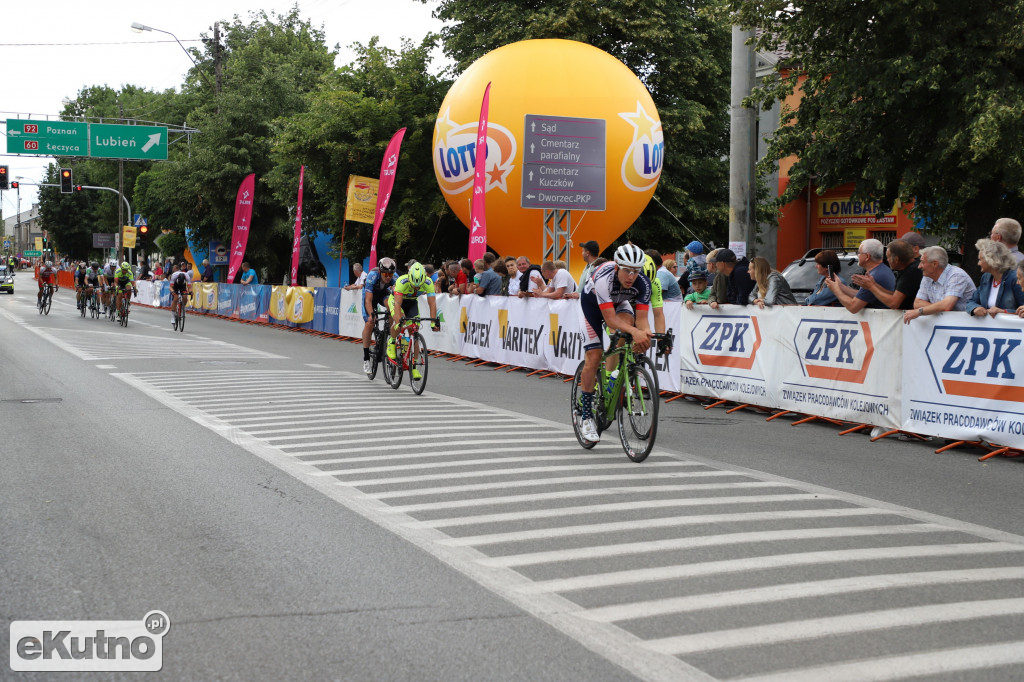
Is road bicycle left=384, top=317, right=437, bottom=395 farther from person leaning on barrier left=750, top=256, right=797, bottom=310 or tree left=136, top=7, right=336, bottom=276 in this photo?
tree left=136, top=7, right=336, bottom=276

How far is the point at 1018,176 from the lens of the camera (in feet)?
55.8

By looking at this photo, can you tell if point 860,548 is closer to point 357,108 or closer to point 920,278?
point 920,278

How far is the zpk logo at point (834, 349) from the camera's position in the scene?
11.0 m

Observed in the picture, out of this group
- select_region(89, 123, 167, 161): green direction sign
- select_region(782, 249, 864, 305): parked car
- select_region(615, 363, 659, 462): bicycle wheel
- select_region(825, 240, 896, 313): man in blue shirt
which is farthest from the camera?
select_region(89, 123, 167, 161): green direction sign

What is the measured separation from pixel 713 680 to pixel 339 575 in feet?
6.85

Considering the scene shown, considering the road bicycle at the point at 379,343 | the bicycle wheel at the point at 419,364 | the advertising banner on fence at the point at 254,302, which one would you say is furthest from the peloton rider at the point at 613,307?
the advertising banner on fence at the point at 254,302

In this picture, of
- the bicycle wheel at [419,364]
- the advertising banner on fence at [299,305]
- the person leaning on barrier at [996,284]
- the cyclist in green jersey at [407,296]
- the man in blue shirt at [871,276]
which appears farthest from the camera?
the advertising banner on fence at [299,305]

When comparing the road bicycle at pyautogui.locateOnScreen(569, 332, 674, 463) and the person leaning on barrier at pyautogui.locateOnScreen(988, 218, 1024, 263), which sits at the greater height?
the person leaning on barrier at pyautogui.locateOnScreen(988, 218, 1024, 263)

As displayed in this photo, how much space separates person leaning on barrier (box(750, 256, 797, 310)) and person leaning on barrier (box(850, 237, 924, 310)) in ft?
5.55

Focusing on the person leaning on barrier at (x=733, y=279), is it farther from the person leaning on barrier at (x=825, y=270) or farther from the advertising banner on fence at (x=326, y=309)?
the advertising banner on fence at (x=326, y=309)

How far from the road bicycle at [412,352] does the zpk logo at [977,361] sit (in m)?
6.30

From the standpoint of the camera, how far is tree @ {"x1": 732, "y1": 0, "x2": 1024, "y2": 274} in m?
16.8

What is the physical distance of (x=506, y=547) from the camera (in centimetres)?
589

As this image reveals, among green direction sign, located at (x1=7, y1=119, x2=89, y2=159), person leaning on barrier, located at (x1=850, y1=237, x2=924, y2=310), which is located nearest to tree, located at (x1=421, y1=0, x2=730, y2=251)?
green direction sign, located at (x1=7, y1=119, x2=89, y2=159)
